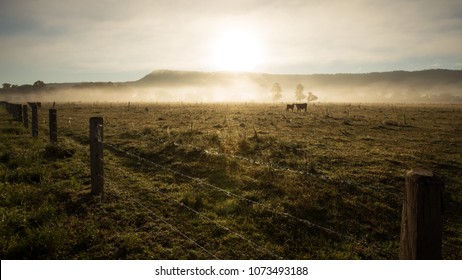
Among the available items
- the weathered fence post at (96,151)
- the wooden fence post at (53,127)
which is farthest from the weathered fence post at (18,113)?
the weathered fence post at (96,151)

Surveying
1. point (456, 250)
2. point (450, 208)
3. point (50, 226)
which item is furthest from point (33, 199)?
point (450, 208)

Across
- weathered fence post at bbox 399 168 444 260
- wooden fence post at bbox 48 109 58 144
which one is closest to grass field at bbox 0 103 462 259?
wooden fence post at bbox 48 109 58 144

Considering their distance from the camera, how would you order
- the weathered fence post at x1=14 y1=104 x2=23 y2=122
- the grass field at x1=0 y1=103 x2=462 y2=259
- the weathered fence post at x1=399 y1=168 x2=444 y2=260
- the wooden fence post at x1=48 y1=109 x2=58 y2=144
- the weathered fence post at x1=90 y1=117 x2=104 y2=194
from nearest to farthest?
1. the weathered fence post at x1=399 y1=168 x2=444 y2=260
2. the grass field at x1=0 y1=103 x2=462 y2=259
3. the weathered fence post at x1=90 y1=117 x2=104 y2=194
4. the wooden fence post at x1=48 y1=109 x2=58 y2=144
5. the weathered fence post at x1=14 y1=104 x2=23 y2=122

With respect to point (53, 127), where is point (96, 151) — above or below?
below

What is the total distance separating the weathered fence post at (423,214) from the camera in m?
2.61

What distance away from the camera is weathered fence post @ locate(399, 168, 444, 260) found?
2.61 meters

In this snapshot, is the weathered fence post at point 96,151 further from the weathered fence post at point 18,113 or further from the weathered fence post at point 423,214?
the weathered fence post at point 18,113

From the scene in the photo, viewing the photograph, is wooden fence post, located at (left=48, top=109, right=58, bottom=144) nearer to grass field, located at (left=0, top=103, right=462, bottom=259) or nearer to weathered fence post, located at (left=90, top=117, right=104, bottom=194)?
grass field, located at (left=0, top=103, right=462, bottom=259)

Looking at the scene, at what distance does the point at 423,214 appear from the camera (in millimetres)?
2668

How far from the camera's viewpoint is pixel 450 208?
8797mm

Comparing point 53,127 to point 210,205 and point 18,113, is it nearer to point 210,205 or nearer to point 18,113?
point 210,205

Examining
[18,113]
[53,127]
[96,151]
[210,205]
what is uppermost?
[18,113]

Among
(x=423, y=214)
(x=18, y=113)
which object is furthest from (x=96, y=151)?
(x=18, y=113)
